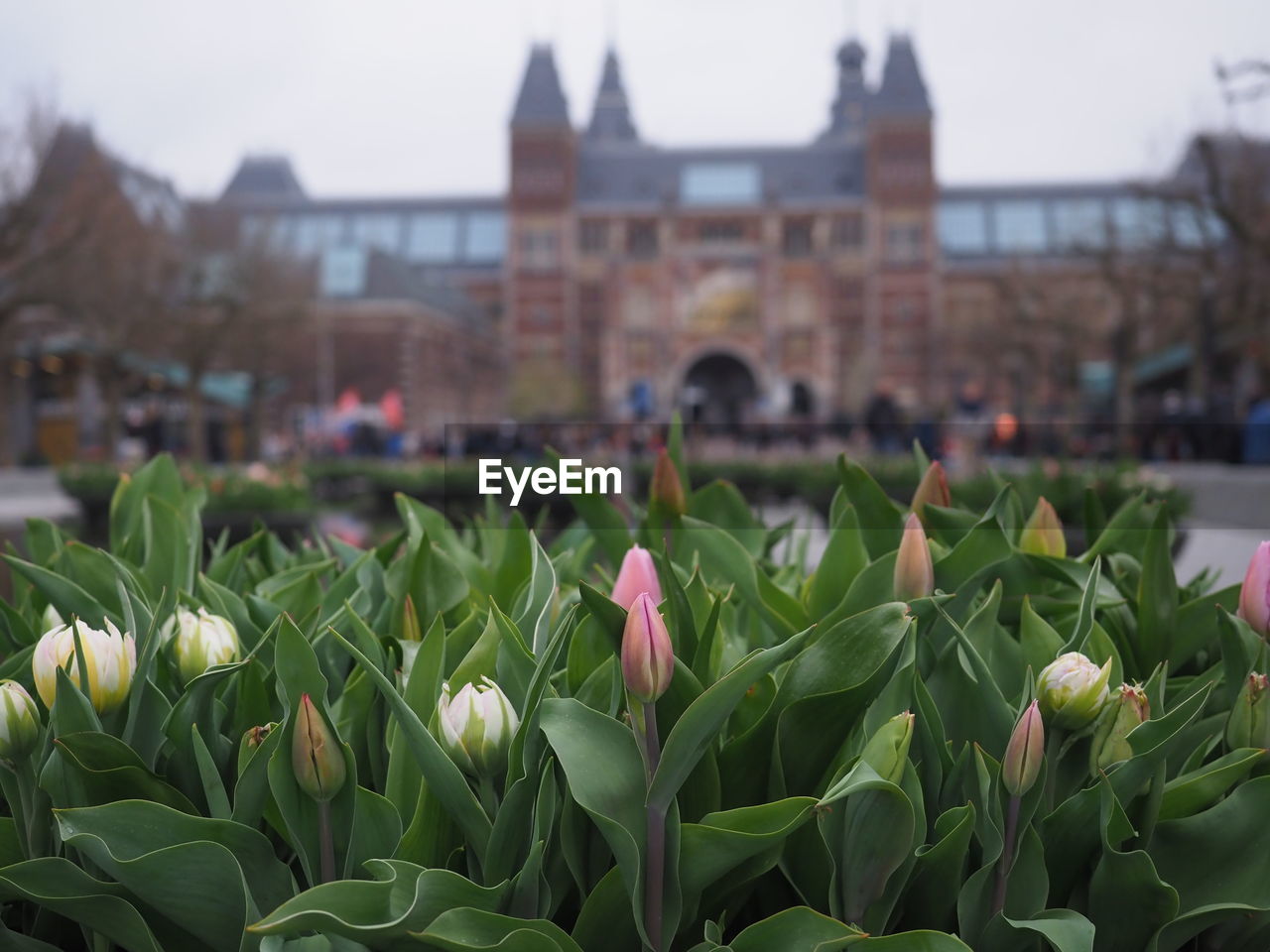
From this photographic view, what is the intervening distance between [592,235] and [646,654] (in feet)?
213

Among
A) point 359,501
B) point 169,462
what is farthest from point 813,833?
point 359,501

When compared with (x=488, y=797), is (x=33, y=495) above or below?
below

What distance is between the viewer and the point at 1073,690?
1158 mm

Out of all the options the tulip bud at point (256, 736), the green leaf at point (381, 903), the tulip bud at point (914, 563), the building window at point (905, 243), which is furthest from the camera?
the building window at point (905, 243)

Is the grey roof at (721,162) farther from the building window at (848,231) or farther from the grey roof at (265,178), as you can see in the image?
the grey roof at (265,178)

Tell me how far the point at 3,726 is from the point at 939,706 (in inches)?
38.1

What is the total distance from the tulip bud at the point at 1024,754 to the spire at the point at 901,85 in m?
66.8

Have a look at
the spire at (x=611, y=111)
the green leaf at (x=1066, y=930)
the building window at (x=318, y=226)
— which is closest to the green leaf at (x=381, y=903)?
the green leaf at (x=1066, y=930)

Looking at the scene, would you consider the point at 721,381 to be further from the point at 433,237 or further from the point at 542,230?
the point at 433,237

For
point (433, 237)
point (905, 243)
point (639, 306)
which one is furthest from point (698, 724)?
point (433, 237)

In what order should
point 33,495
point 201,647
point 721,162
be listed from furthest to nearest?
point 721,162 < point 33,495 < point 201,647

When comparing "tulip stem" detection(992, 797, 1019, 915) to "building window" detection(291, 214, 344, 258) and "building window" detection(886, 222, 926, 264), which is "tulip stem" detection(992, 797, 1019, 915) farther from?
"building window" detection(291, 214, 344, 258)

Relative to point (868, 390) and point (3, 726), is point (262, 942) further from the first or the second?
point (868, 390)

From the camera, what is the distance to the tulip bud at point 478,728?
1.09 meters
